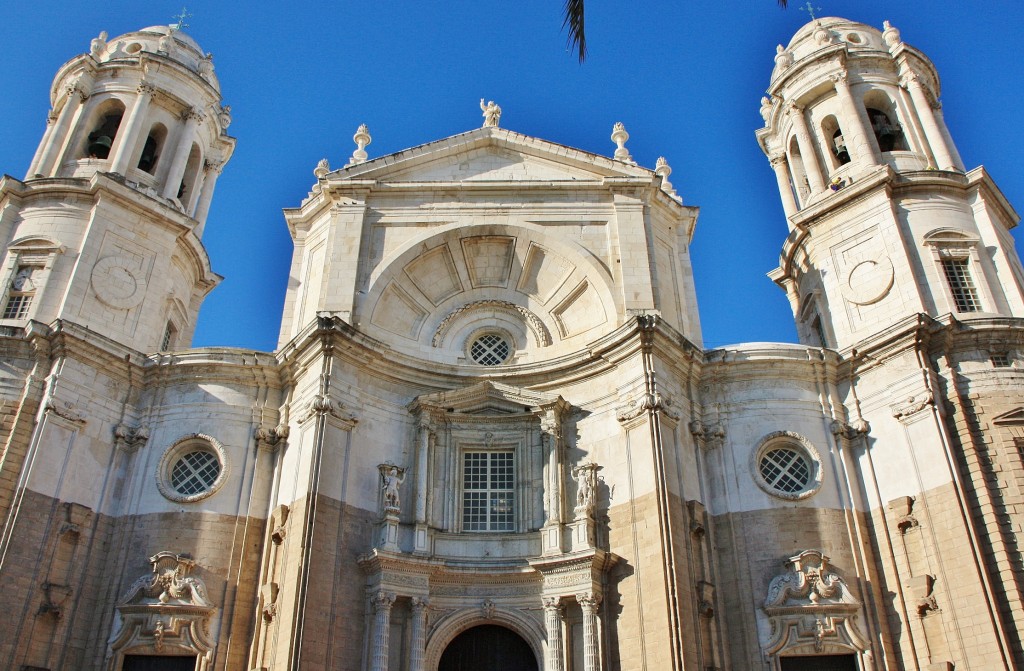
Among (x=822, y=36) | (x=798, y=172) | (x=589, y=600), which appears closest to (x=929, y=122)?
(x=798, y=172)

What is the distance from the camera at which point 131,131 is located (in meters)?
29.3

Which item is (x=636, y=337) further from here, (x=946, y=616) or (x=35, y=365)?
(x=35, y=365)

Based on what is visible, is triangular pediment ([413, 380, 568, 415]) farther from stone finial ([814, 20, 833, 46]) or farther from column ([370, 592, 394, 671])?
stone finial ([814, 20, 833, 46])

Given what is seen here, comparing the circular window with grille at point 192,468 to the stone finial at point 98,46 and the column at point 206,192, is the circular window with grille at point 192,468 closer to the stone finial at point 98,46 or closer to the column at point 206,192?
the column at point 206,192

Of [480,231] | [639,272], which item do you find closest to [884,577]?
[639,272]

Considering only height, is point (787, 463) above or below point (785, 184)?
below

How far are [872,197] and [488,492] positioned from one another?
49.8 feet

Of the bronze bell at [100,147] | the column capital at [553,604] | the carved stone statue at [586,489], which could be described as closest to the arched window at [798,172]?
the carved stone statue at [586,489]

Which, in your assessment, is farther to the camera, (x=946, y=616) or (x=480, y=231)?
(x=480, y=231)

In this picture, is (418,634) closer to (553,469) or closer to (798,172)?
(553,469)

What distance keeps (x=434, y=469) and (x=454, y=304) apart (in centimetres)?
623

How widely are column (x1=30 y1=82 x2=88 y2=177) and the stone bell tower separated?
1.8 inches

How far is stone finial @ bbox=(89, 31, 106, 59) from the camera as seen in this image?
3247 centimetres

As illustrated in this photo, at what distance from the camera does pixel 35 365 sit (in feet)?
74.9
